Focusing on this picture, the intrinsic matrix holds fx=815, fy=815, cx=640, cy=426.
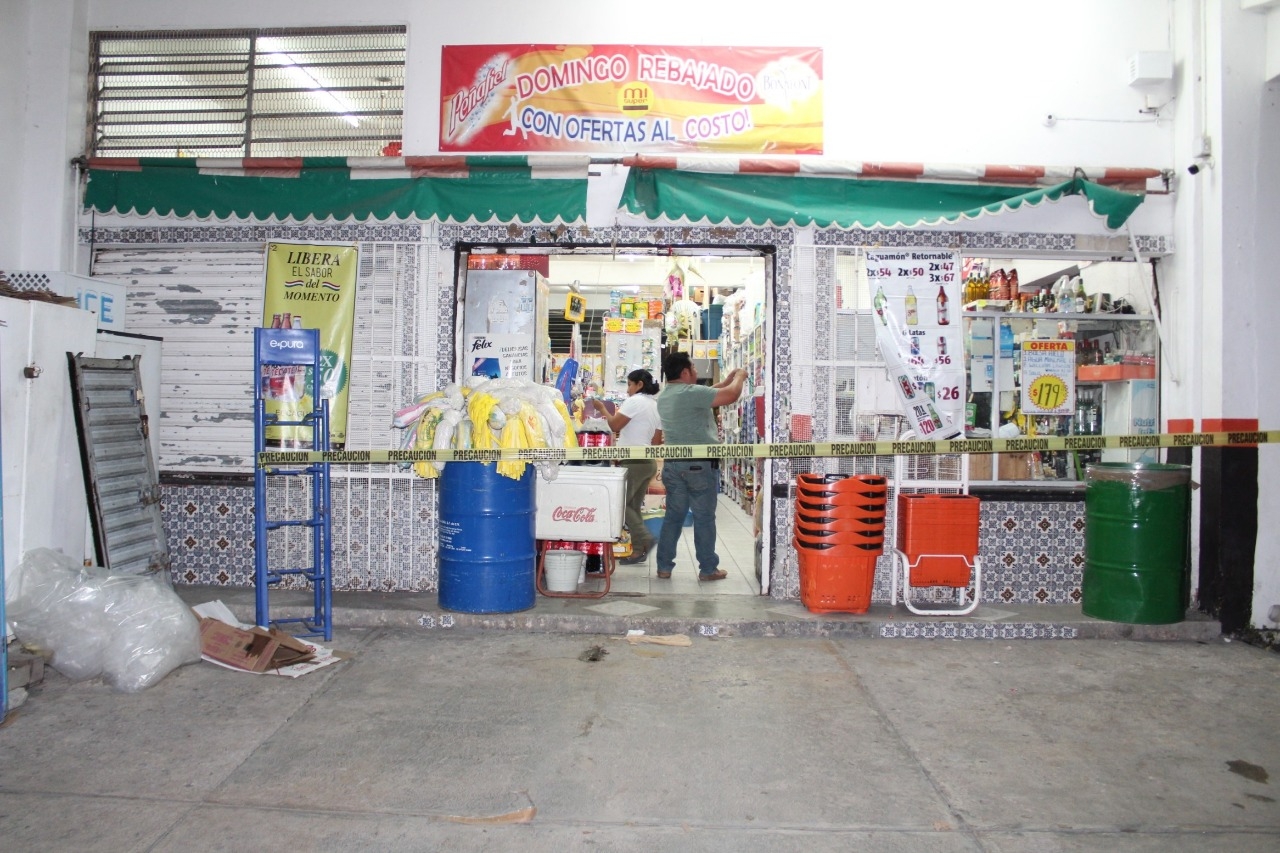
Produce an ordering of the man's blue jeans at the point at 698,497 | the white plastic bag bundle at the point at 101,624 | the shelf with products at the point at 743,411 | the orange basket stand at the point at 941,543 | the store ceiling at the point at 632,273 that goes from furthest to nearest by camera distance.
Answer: the store ceiling at the point at 632,273
the shelf with products at the point at 743,411
the man's blue jeans at the point at 698,497
the orange basket stand at the point at 941,543
the white plastic bag bundle at the point at 101,624

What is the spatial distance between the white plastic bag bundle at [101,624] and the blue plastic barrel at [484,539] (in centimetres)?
165

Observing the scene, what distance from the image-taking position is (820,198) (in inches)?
240

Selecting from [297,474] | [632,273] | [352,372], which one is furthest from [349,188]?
[632,273]

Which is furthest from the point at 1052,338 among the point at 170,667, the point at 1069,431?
the point at 170,667

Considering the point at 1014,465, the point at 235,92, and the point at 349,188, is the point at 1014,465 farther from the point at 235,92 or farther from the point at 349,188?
the point at 235,92

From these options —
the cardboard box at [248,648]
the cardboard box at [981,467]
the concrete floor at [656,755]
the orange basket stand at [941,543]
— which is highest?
the cardboard box at [981,467]

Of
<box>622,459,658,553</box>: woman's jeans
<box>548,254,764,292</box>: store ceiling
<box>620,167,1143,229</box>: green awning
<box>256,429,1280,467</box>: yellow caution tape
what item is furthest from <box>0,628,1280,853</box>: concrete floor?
<box>548,254,764,292</box>: store ceiling

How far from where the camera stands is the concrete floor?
10.1ft

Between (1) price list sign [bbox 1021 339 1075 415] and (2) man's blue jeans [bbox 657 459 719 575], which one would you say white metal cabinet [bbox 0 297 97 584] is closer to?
(2) man's blue jeans [bbox 657 459 719 575]

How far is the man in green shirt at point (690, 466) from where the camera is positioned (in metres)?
7.02

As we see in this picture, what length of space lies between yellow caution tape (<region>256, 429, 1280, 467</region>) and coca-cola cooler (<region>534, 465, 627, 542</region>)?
56cm

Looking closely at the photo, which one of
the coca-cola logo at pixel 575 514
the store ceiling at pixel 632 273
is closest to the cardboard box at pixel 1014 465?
the coca-cola logo at pixel 575 514

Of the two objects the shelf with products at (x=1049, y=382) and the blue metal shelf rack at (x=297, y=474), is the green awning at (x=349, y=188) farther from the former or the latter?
the shelf with products at (x=1049, y=382)

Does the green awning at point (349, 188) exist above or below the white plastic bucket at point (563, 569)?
above
